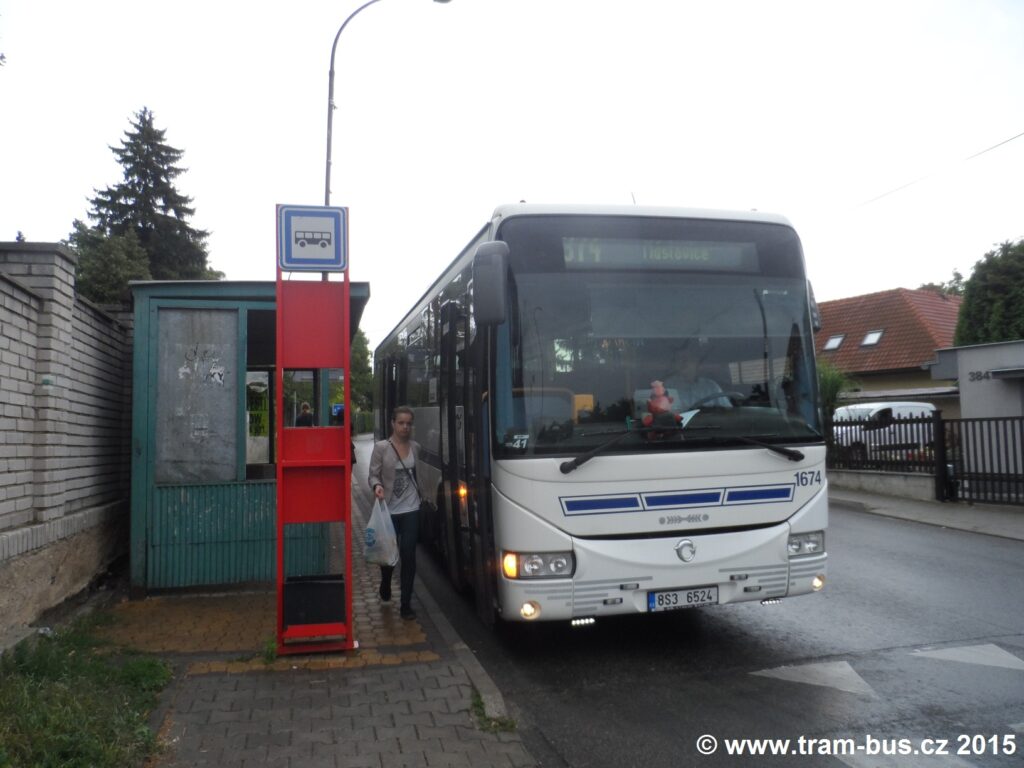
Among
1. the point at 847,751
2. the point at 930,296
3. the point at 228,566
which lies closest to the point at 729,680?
the point at 847,751

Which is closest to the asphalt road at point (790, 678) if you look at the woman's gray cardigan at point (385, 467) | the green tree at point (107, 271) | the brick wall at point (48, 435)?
the woman's gray cardigan at point (385, 467)

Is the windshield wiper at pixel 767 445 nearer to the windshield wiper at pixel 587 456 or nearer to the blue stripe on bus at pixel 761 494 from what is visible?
the blue stripe on bus at pixel 761 494

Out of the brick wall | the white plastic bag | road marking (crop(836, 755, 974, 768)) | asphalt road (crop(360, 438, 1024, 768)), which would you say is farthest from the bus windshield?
the brick wall

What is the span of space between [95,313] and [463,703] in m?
5.65

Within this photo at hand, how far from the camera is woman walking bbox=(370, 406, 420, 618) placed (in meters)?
7.50

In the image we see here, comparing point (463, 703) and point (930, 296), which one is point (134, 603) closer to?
point (463, 703)

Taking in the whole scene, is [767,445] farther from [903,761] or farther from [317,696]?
[317,696]

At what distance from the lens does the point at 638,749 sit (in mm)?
4535

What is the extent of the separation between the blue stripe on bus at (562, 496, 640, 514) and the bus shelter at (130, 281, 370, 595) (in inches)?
120

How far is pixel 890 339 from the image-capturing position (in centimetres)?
3522

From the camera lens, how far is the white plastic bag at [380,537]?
7293 mm

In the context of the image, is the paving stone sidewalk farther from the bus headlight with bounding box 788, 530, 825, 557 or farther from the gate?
the gate

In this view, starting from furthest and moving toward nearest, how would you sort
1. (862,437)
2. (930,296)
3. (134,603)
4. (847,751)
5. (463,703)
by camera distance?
(930,296)
(862,437)
(134,603)
(463,703)
(847,751)

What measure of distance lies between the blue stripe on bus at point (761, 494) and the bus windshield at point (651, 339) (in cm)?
35
